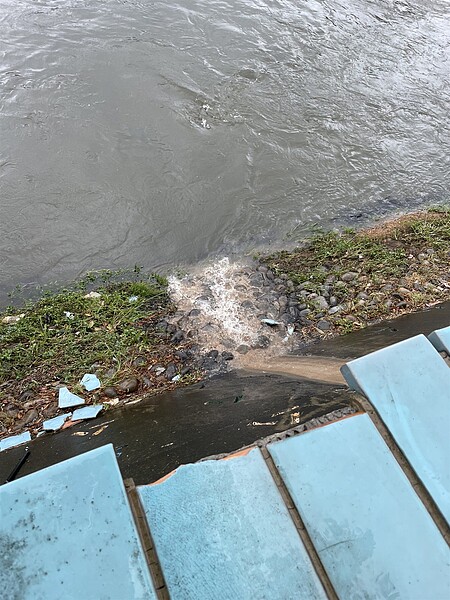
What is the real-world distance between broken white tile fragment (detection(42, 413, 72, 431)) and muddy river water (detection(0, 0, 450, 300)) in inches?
63.0

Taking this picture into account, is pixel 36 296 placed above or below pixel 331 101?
below

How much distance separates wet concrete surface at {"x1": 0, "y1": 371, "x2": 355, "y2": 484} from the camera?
181 cm

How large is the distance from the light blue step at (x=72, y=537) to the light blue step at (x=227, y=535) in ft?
0.28

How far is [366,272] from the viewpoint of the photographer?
169 inches

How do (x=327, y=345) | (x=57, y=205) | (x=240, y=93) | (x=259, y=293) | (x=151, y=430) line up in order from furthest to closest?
(x=240, y=93) < (x=57, y=205) < (x=259, y=293) < (x=327, y=345) < (x=151, y=430)

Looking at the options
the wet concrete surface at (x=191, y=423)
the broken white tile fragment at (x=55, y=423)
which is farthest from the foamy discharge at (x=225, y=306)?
the broken white tile fragment at (x=55, y=423)

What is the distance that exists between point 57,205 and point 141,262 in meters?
1.16

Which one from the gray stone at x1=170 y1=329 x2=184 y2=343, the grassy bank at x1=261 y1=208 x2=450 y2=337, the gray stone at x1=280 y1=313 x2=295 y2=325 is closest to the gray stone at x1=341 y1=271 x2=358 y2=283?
the grassy bank at x1=261 y1=208 x2=450 y2=337

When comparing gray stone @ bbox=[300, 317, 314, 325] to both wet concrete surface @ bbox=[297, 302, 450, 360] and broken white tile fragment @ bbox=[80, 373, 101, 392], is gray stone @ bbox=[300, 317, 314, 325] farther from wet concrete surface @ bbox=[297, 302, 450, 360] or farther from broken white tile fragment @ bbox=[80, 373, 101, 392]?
broken white tile fragment @ bbox=[80, 373, 101, 392]

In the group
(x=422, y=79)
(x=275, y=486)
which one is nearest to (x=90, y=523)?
(x=275, y=486)

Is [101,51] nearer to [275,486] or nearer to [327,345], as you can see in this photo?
[327,345]

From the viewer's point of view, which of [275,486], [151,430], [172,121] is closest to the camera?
[275,486]

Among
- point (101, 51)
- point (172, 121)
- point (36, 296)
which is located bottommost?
point (36, 296)

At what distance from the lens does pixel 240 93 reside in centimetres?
612
